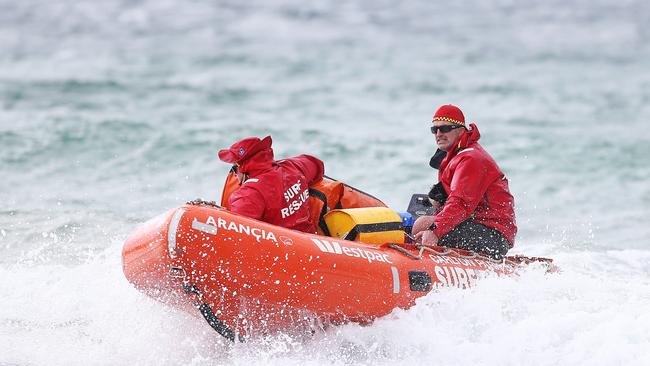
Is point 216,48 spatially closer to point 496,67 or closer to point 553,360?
point 496,67

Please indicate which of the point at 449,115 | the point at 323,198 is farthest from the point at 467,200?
the point at 323,198

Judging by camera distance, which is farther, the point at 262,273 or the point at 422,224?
the point at 422,224

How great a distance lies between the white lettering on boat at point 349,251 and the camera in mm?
5090

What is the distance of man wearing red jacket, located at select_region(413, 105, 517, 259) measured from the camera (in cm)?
570

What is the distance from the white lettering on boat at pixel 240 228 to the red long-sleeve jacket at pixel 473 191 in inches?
51.0

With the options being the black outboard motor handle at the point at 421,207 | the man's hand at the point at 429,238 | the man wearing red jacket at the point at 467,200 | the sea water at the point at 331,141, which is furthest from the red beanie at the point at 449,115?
the sea water at the point at 331,141

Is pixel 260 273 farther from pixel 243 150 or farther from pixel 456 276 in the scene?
pixel 456 276

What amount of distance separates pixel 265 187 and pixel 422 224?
1204 millimetres

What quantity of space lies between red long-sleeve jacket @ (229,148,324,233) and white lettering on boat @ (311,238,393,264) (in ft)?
1.02

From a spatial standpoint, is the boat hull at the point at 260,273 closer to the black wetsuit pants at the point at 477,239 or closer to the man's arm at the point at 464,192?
the man's arm at the point at 464,192

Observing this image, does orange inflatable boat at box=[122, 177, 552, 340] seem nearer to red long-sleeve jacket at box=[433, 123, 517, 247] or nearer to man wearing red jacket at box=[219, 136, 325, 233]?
man wearing red jacket at box=[219, 136, 325, 233]

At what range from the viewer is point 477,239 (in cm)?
593

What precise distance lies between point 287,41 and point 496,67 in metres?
4.81

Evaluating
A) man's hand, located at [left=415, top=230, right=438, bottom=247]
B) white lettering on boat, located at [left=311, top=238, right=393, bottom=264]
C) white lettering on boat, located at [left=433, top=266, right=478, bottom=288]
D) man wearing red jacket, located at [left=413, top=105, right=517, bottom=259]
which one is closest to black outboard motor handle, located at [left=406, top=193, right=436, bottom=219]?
man wearing red jacket, located at [left=413, top=105, right=517, bottom=259]
